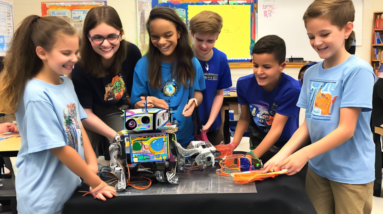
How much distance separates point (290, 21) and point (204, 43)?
3275 millimetres

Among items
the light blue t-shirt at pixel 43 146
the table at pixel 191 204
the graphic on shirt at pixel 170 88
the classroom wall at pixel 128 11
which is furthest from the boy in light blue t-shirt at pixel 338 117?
the classroom wall at pixel 128 11

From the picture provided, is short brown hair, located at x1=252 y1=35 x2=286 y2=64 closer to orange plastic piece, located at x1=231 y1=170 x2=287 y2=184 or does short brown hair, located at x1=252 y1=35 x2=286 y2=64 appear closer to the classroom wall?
orange plastic piece, located at x1=231 y1=170 x2=287 y2=184

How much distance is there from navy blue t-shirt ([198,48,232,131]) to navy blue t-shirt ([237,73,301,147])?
214 millimetres

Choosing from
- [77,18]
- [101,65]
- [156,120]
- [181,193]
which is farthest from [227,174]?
[77,18]

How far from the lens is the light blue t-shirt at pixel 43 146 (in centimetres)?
96

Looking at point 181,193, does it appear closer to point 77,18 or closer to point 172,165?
point 172,165

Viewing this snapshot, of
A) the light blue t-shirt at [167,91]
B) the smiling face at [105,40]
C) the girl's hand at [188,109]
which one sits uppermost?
the smiling face at [105,40]

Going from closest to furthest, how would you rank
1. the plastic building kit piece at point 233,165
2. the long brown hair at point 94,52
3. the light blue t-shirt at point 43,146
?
the light blue t-shirt at point 43,146, the plastic building kit piece at point 233,165, the long brown hair at point 94,52

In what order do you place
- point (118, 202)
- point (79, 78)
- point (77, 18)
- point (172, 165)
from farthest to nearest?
point (77, 18)
point (79, 78)
point (172, 165)
point (118, 202)

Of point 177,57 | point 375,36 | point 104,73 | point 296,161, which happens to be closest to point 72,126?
point 104,73

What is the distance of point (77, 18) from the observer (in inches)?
172

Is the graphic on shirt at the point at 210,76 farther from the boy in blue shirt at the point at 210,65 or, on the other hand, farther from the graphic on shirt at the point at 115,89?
the graphic on shirt at the point at 115,89

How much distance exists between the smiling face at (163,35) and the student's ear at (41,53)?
51cm

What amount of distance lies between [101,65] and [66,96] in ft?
1.23
